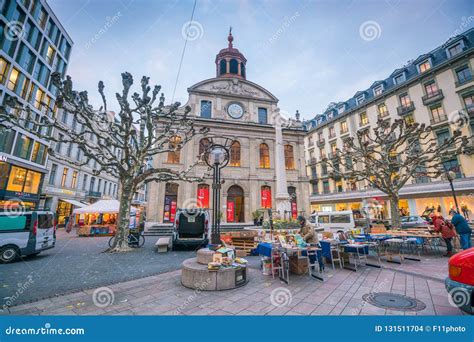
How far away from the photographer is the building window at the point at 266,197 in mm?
22469

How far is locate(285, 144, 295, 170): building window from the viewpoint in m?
24.4

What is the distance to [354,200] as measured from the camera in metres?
29.9

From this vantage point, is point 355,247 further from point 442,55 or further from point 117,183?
point 117,183

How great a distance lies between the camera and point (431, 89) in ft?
78.2

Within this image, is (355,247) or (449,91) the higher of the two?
(449,91)

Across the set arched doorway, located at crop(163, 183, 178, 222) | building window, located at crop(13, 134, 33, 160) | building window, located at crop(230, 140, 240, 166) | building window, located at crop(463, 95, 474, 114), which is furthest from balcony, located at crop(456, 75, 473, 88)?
building window, located at crop(13, 134, 33, 160)


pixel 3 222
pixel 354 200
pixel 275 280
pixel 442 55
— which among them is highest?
pixel 442 55

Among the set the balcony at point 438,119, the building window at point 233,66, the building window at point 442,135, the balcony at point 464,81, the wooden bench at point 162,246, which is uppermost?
the building window at point 233,66

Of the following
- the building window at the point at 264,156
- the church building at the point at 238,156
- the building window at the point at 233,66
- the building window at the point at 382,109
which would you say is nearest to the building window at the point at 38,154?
the church building at the point at 238,156

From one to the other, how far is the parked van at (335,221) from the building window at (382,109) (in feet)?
61.6

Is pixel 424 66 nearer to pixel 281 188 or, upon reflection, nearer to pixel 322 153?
pixel 322 153

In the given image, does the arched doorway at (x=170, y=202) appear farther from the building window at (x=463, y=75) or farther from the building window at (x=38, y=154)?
the building window at (x=463, y=75)


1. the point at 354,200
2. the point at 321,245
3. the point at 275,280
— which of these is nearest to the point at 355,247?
the point at 321,245

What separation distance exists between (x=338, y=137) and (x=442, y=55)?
48.1 ft
